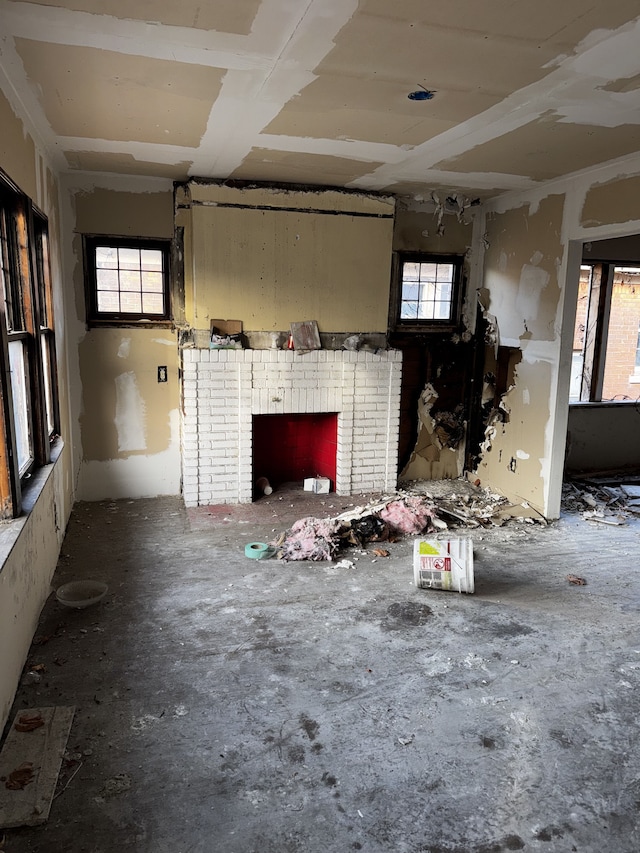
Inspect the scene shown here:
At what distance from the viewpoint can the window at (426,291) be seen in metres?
6.30

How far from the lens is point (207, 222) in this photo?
17.7 feet

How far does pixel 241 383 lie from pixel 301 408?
66 centimetres

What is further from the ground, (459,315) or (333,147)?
(333,147)

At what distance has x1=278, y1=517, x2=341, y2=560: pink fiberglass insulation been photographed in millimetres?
4516

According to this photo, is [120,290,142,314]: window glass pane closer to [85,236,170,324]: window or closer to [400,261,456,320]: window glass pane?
[85,236,170,324]: window

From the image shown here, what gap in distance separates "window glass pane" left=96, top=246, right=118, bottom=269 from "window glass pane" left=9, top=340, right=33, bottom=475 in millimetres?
2093

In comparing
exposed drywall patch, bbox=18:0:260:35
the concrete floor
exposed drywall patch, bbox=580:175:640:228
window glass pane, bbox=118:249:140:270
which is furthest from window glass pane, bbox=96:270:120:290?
exposed drywall patch, bbox=580:175:640:228

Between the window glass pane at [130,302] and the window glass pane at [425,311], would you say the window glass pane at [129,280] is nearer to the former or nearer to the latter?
the window glass pane at [130,302]

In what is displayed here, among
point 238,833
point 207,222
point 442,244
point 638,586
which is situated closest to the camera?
point 238,833

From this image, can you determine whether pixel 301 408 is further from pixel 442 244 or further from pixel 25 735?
pixel 25 735

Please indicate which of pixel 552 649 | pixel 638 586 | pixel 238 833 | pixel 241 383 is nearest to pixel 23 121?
pixel 241 383

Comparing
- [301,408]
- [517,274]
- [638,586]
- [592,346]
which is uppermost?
[517,274]

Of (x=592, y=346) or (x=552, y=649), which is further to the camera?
(x=592, y=346)

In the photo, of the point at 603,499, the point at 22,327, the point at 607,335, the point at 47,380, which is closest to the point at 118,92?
the point at 22,327
